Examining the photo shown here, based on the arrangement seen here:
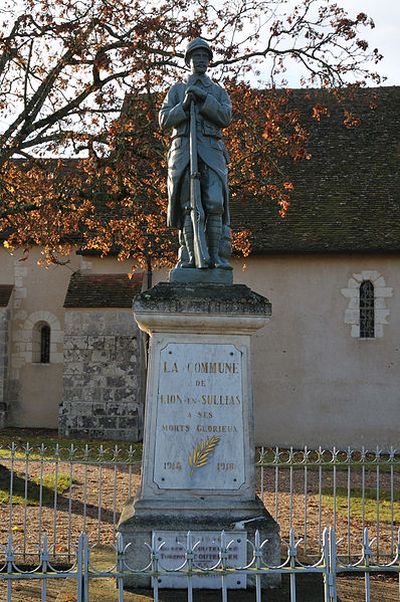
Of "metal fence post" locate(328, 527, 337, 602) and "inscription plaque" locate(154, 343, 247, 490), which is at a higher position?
"inscription plaque" locate(154, 343, 247, 490)

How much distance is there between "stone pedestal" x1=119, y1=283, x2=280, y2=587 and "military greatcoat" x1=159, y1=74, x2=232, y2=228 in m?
0.92

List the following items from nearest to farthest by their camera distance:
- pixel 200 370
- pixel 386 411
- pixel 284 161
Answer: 1. pixel 200 370
2. pixel 386 411
3. pixel 284 161

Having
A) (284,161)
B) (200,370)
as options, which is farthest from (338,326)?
(200,370)

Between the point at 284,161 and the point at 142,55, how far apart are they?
800cm

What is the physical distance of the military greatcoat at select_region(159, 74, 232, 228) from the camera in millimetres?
6652

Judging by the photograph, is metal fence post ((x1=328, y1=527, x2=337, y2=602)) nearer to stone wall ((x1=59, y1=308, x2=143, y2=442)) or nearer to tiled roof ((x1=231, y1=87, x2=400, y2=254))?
tiled roof ((x1=231, y1=87, x2=400, y2=254))

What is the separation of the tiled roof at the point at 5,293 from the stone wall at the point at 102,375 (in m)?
2.36

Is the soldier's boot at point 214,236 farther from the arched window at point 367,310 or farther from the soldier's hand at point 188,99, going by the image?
the arched window at point 367,310

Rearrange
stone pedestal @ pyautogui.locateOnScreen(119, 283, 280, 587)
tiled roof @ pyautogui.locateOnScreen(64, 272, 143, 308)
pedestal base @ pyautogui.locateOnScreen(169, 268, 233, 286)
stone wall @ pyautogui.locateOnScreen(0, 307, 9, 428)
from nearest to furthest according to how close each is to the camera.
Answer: stone pedestal @ pyautogui.locateOnScreen(119, 283, 280, 587) → pedestal base @ pyautogui.locateOnScreen(169, 268, 233, 286) → tiled roof @ pyautogui.locateOnScreen(64, 272, 143, 308) → stone wall @ pyautogui.locateOnScreen(0, 307, 9, 428)

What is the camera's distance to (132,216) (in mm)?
14109

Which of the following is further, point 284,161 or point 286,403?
point 284,161

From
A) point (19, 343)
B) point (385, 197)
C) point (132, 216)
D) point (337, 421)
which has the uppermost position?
point (385, 197)

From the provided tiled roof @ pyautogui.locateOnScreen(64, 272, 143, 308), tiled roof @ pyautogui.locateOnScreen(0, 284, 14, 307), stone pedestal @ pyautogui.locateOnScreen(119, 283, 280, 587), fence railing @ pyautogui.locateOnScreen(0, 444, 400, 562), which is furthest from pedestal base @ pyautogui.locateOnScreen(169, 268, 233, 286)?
tiled roof @ pyautogui.locateOnScreen(0, 284, 14, 307)

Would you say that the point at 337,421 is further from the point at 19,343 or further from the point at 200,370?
the point at 200,370
